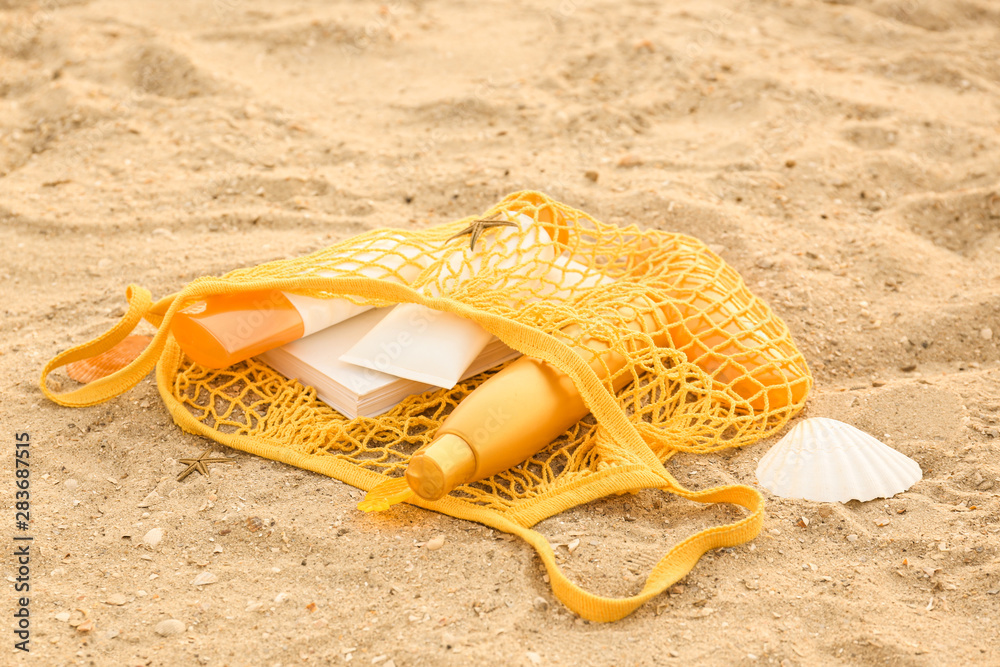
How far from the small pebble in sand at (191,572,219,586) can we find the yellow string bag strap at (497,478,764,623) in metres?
0.45

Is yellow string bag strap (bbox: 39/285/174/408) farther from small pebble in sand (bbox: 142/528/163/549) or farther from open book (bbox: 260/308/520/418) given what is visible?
small pebble in sand (bbox: 142/528/163/549)

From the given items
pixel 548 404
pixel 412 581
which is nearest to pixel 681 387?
pixel 548 404

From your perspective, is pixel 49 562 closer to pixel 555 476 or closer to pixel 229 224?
pixel 555 476

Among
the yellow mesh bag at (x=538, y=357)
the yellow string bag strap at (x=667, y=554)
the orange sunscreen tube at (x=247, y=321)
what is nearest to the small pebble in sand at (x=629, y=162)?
the yellow mesh bag at (x=538, y=357)

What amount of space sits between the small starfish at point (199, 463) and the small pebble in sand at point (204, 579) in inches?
9.7

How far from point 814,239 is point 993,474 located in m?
1.00

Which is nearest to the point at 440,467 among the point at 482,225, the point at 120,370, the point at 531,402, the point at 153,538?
the point at 531,402

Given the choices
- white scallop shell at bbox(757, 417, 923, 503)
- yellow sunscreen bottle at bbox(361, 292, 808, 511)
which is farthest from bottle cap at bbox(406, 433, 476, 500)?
white scallop shell at bbox(757, 417, 923, 503)

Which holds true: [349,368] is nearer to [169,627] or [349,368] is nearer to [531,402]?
[531,402]

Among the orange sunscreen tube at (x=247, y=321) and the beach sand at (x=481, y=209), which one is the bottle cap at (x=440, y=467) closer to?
the beach sand at (x=481, y=209)

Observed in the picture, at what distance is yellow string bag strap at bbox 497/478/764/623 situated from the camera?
1.24 metres

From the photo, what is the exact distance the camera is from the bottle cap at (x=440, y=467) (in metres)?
1.34

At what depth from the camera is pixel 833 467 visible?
4.93 ft

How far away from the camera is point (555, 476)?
1544 millimetres
